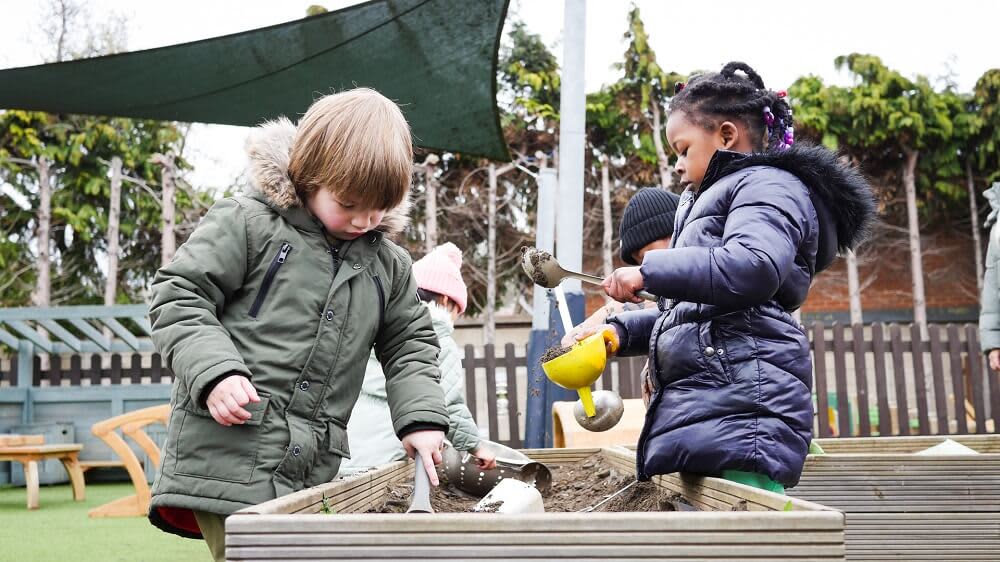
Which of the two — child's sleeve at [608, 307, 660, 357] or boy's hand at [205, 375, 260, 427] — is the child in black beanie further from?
boy's hand at [205, 375, 260, 427]

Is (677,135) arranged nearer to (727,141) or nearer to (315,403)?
(727,141)

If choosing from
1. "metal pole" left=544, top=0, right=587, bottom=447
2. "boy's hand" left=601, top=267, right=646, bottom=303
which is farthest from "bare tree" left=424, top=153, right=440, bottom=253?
"boy's hand" left=601, top=267, right=646, bottom=303

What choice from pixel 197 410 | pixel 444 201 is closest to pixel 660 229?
pixel 197 410

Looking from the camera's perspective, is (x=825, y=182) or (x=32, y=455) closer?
(x=825, y=182)

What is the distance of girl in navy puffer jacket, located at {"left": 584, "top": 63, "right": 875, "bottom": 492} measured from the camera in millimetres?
1246

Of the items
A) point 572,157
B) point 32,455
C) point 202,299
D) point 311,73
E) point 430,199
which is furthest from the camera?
point 430,199

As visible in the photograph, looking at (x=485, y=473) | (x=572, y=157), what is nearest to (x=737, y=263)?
(x=485, y=473)

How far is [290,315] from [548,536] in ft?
2.38

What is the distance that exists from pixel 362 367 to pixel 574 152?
2.92 meters

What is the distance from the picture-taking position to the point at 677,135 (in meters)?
1.63

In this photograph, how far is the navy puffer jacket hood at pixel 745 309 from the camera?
125cm

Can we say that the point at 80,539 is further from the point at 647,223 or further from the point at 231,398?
the point at 231,398

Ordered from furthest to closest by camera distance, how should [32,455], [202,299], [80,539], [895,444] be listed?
[32,455] → [80,539] → [895,444] → [202,299]

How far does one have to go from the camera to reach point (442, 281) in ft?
9.62
